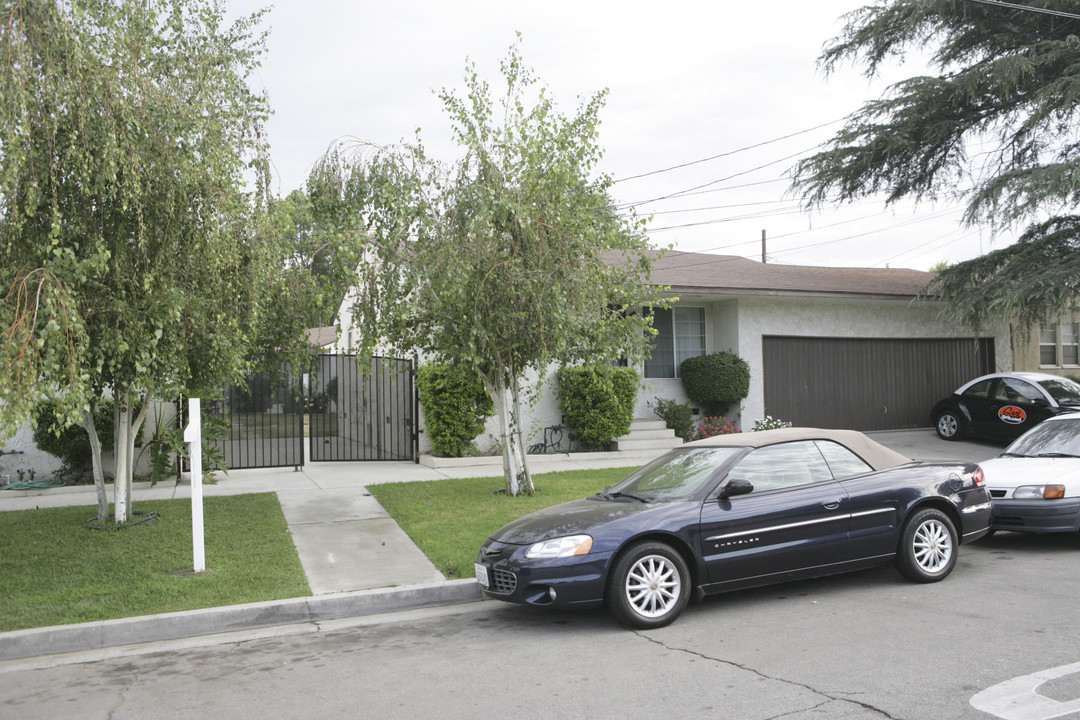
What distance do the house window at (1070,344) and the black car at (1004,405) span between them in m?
6.55

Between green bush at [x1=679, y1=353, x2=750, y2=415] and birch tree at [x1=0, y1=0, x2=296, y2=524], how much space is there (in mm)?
10497

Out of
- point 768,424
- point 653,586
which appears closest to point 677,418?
point 768,424

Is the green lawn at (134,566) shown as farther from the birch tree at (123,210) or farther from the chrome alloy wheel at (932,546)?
the chrome alloy wheel at (932,546)

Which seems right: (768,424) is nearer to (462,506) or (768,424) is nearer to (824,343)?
(824,343)

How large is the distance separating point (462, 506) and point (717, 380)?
8160mm

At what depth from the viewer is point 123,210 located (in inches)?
278

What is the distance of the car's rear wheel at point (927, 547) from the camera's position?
6.78m

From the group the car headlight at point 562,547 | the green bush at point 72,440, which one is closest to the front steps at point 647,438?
the green bush at point 72,440

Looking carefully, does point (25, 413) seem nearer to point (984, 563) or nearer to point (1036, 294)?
point (984, 563)

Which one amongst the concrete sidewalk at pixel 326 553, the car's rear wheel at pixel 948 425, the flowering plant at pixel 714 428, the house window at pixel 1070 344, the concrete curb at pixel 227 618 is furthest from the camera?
the house window at pixel 1070 344

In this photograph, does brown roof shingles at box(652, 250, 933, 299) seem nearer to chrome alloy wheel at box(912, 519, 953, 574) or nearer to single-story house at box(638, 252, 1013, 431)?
single-story house at box(638, 252, 1013, 431)

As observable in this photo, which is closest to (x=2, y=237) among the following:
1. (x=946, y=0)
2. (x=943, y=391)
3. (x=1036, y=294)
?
(x=1036, y=294)

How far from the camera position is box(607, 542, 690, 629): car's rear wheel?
5.84m

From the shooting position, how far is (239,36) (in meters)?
8.41
